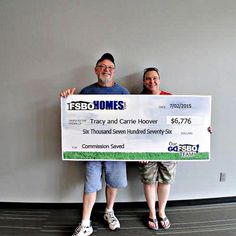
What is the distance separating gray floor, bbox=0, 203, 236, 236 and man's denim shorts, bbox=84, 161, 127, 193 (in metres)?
0.43

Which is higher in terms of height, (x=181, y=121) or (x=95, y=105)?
(x=95, y=105)

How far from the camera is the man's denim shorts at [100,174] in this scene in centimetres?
185

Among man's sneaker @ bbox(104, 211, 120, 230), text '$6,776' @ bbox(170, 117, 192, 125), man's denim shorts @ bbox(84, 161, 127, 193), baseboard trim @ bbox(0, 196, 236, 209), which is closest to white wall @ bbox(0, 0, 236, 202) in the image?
baseboard trim @ bbox(0, 196, 236, 209)

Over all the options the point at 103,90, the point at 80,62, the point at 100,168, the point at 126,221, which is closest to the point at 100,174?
the point at 100,168

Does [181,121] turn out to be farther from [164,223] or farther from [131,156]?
[164,223]

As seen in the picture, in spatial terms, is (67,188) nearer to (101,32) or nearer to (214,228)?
(214,228)

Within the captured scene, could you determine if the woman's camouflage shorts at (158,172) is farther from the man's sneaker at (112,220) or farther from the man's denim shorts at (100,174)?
the man's sneaker at (112,220)

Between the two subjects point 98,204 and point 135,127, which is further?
point 98,204

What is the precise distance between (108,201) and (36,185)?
0.78 m

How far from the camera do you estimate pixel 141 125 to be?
1.83 meters

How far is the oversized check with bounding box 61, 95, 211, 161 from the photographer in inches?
70.7

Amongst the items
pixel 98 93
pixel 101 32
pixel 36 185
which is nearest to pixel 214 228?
pixel 98 93

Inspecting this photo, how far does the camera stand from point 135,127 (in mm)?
1827

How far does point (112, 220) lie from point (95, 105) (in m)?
1.06
